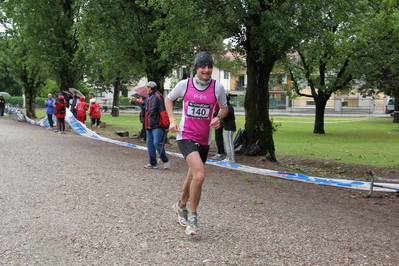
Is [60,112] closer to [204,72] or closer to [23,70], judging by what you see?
[204,72]

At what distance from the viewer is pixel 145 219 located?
5.84m

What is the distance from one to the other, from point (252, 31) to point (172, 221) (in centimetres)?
738

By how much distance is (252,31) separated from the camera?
12.0 meters

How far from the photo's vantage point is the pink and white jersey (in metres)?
5.40

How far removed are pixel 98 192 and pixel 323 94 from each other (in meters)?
22.2

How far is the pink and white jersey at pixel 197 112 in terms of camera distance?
540 cm

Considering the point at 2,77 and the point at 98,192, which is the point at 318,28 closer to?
the point at 98,192

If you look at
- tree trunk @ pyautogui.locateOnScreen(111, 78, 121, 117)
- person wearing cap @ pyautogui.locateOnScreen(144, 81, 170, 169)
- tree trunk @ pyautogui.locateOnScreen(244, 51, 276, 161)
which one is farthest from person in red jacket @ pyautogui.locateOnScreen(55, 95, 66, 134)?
tree trunk @ pyautogui.locateOnScreen(111, 78, 121, 117)

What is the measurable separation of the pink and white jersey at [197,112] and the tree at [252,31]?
636cm

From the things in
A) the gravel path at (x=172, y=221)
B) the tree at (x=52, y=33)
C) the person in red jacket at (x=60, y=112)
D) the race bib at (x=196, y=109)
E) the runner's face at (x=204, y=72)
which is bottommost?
the gravel path at (x=172, y=221)

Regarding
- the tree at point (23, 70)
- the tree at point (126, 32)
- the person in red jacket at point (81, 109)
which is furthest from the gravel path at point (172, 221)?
the tree at point (23, 70)

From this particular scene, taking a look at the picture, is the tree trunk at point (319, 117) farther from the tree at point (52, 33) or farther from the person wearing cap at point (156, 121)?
the person wearing cap at point (156, 121)

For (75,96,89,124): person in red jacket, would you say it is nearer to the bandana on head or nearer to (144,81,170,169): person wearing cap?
(144,81,170,169): person wearing cap

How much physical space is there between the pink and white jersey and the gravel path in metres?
1.11
